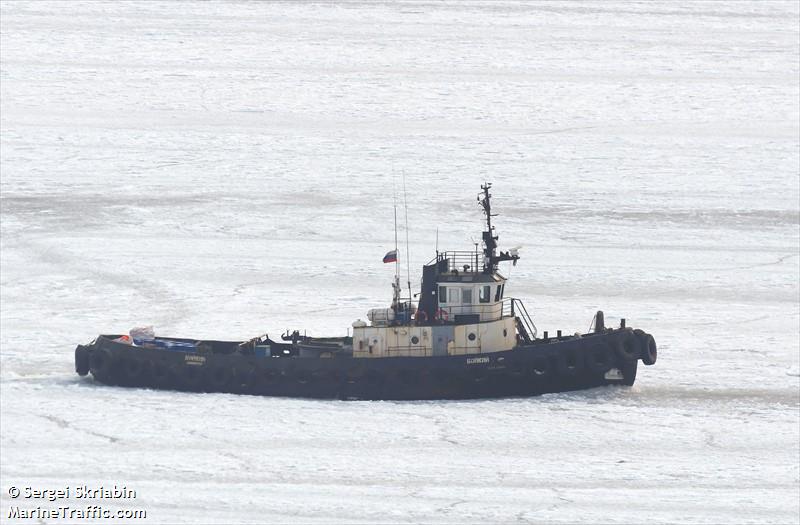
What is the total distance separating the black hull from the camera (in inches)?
816

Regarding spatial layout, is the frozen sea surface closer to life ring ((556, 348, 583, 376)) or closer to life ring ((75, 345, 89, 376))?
life ring ((75, 345, 89, 376))

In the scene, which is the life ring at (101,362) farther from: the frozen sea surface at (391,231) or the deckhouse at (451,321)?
the deckhouse at (451,321)

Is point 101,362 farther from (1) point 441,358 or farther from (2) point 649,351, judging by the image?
(2) point 649,351

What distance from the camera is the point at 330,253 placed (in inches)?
1079

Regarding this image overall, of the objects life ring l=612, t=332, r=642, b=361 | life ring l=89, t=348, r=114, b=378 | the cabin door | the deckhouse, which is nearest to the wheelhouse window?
the deckhouse

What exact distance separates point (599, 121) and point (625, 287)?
988cm

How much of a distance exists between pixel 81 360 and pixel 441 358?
4942 millimetres

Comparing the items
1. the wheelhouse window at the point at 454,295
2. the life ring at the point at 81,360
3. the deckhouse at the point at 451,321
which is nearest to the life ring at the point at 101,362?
the life ring at the point at 81,360

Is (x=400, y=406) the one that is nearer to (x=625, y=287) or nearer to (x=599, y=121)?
(x=625, y=287)

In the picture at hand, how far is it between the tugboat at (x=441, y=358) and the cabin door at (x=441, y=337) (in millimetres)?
13

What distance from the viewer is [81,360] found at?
21688 mm

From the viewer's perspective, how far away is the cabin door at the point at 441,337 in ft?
68.8

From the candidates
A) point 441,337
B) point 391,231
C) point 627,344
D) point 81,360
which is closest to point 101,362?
point 81,360

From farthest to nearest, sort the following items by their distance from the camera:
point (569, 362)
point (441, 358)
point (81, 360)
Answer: point (81, 360) → point (569, 362) → point (441, 358)
